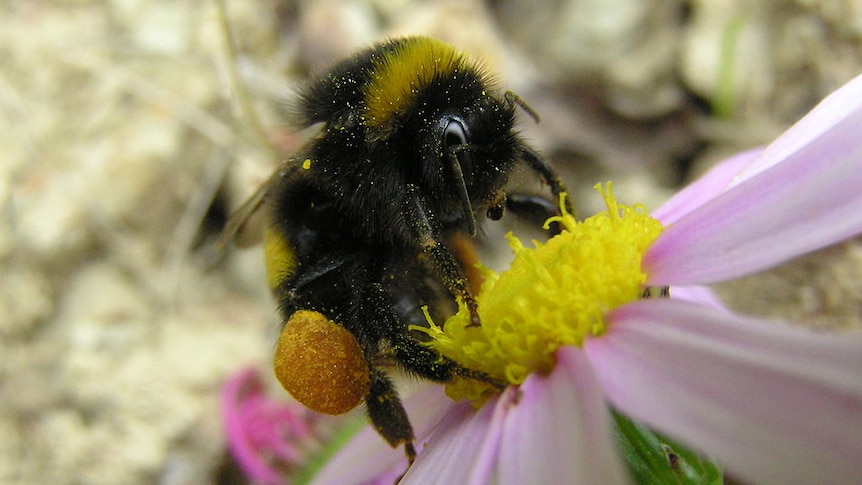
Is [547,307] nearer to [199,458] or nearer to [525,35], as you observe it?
[199,458]

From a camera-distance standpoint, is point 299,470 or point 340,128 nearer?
point 340,128

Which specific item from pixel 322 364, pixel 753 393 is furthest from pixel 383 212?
pixel 753 393

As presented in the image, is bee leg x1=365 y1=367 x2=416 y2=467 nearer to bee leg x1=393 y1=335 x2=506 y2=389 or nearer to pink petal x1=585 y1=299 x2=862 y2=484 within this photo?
bee leg x1=393 y1=335 x2=506 y2=389

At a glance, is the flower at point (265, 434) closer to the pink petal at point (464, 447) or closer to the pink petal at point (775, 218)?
the pink petal at point (464, 447)

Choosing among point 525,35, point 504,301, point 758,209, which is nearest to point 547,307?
point 504,301

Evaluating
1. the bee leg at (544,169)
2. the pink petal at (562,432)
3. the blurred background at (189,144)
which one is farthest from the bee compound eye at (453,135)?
the blurred background at (189,144)

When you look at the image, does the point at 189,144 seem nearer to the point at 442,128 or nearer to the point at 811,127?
the point at 442,128
